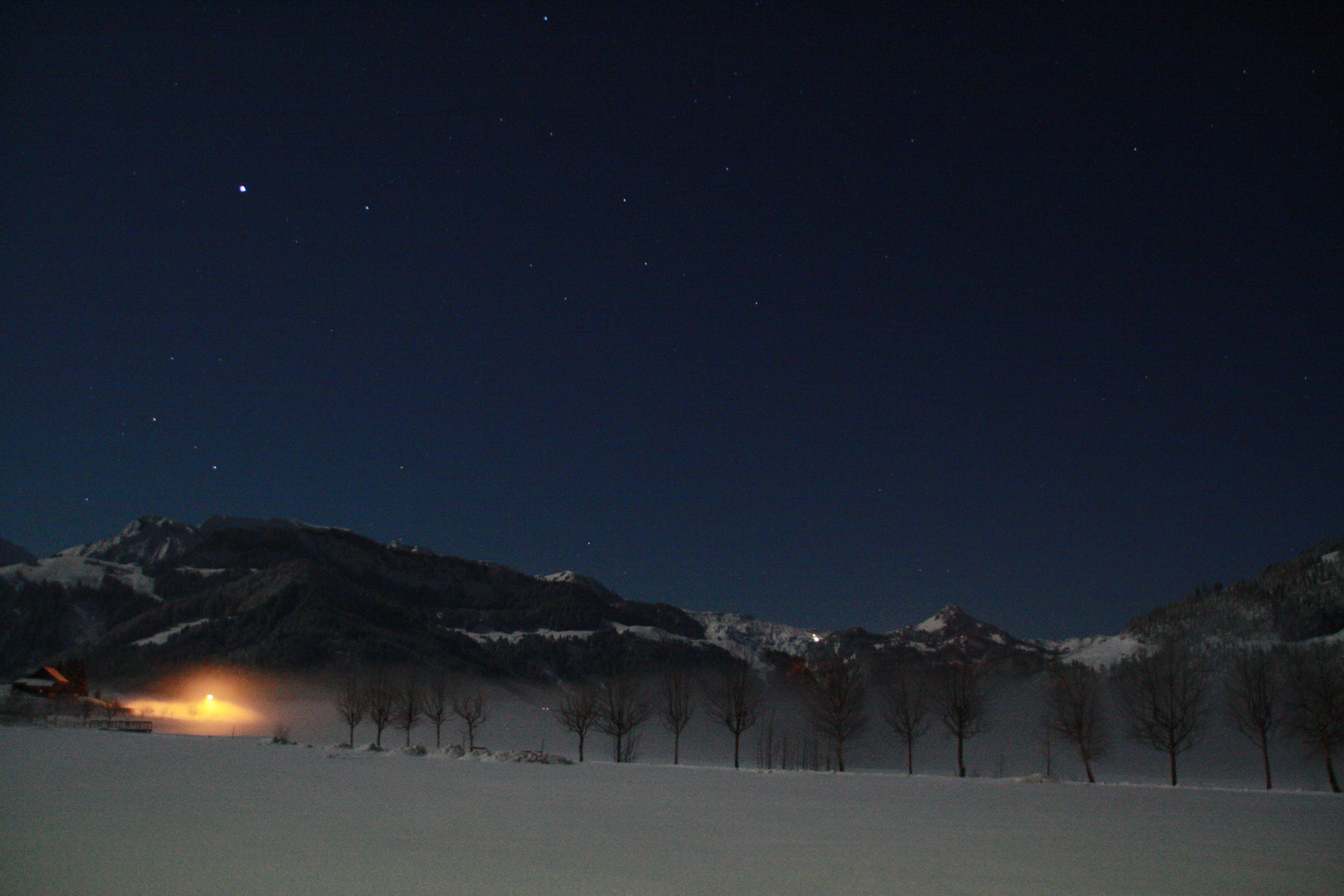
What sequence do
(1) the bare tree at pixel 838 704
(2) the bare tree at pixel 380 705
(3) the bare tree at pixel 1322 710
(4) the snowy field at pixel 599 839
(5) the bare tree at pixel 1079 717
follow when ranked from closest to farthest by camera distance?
(4) the snowy field at pixel 599 839 < (3) the bare tree at pixel 1322 710 < (5) the bare tree at pixel 1079 717 < (1) the bare tree at pixel 838 704 < (2) the bare tree at pixel 380 705

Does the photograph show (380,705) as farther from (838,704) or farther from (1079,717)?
(1079,717)

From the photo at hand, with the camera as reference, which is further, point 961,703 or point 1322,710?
point 961,703

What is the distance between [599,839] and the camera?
20.7 m

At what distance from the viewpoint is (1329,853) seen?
21.6 metres

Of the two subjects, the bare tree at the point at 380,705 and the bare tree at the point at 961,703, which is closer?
the bare tree at the point at 961,703

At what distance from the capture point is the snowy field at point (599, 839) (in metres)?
15.4

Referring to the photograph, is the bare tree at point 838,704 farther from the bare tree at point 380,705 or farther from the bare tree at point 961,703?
the bare tree at point 380,705

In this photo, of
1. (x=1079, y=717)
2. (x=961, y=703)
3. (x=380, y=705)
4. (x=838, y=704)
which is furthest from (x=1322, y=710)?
(x=380, y=705)

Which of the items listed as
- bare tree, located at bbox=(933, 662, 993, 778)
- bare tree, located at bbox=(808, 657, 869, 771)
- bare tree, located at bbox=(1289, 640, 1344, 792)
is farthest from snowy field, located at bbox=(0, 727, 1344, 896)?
bare tree, located at bbox=(808, 657, 869, 771)

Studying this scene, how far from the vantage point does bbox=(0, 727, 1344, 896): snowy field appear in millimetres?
15391

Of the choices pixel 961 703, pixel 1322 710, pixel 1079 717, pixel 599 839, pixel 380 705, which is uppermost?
pixel 599 839

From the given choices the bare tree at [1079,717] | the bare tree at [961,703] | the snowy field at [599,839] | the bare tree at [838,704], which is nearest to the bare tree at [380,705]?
the bare tree at [838,704]

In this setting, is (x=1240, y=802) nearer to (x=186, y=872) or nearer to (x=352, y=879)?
(x=352, y=879)

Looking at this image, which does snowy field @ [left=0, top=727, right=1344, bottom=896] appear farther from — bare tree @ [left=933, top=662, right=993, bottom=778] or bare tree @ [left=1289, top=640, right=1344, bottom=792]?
bare tree @ [left=933, top=662, right=993, bottom=778]
